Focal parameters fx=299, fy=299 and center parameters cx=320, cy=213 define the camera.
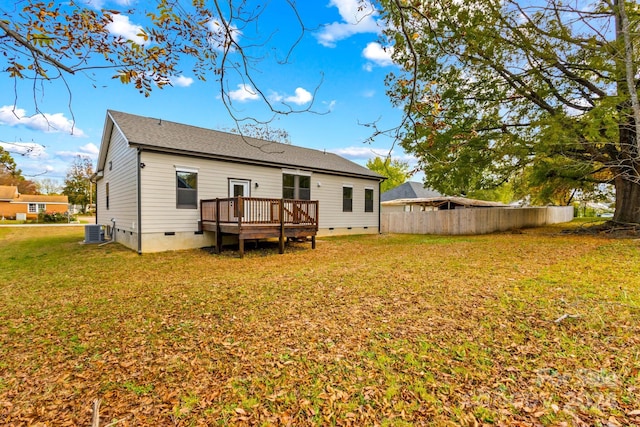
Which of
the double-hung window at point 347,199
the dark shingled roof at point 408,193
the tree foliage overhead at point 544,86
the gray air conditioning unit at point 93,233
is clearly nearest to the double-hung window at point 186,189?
the gray air conditioning unit at point 93,233

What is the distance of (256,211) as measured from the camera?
9750 mm

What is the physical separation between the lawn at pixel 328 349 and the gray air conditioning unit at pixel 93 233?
7.24m

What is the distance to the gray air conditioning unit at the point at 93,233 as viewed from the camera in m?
12.8

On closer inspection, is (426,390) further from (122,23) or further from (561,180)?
(561,180)

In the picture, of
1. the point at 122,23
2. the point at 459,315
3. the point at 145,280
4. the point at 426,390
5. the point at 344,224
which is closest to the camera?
the point at 426,390

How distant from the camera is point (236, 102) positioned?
3.34 m

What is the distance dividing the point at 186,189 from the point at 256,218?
298 centimetres

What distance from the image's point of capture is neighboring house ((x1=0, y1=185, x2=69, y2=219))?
36.0m

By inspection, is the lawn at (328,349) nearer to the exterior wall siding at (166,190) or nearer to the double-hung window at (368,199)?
the exterior wall siding at (166,190)

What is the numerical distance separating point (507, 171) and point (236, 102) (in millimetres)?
14476

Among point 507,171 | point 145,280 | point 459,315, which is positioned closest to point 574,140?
point 507,171

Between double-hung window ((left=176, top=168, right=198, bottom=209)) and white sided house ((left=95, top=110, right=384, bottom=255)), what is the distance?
0.10 feet

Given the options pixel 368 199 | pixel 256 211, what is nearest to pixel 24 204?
pixel 256 211

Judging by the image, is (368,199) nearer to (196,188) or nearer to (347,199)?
(347,199)
